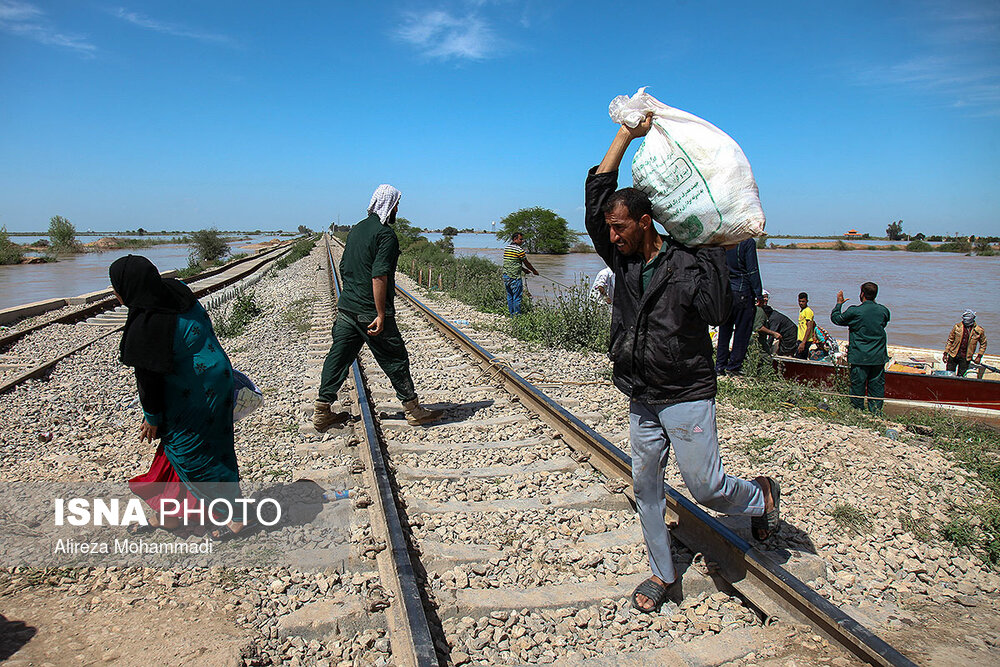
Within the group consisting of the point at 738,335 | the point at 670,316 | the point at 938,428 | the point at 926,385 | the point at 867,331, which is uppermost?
the point at 670,316

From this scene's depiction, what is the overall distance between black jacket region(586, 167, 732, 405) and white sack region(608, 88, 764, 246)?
0.11 meters

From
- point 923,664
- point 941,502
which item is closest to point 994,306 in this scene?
point 941,502

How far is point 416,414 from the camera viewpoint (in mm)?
5375

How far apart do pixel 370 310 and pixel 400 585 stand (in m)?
2.76

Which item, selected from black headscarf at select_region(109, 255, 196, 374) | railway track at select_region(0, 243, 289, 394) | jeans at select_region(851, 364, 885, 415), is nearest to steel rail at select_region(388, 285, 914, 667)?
black headscarf at select_region(109, 255, 196, 374)

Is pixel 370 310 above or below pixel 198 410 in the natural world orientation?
above

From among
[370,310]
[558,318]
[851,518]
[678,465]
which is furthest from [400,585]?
[558,318]

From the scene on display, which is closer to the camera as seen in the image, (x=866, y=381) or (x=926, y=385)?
(x=866, y=381)

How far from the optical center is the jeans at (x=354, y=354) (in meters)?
5.19

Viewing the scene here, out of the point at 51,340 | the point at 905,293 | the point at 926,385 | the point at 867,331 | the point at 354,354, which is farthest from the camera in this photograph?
the point at 905,293

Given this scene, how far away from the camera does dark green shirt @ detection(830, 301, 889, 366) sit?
7.29 m

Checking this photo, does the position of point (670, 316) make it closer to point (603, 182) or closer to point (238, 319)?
point (603, 182)

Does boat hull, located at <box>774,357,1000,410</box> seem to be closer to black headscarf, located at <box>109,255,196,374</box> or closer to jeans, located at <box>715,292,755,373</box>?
jeans, located at <box>715,292,755,373</box>

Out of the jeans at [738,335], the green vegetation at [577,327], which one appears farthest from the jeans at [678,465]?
the green vegetation at [577,327]
